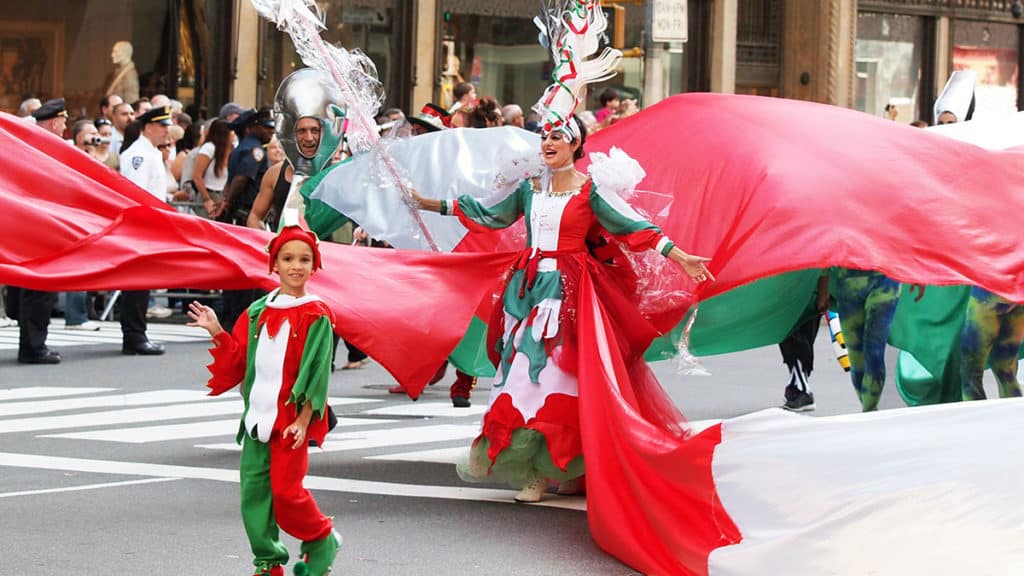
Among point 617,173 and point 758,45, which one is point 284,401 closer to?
point 617,173

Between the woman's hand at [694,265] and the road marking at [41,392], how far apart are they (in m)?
6.18

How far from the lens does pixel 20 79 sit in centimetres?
2242

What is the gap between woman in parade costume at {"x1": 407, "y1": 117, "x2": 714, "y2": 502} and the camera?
8312 mm

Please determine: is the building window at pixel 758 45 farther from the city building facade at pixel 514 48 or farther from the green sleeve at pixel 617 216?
the green sleeve at pixel 617 216

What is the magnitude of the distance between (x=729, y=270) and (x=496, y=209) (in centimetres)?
135

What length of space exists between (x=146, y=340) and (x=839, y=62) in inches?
771

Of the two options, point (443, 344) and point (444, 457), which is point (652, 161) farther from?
point (444, 457)

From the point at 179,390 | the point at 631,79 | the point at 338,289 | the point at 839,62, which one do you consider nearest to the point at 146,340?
the point at 179,390

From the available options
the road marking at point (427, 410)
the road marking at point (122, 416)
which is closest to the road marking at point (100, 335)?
the road marking at point (122, 416)

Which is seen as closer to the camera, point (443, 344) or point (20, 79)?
point (443, 344)

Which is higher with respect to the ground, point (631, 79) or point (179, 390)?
point (631, 79)

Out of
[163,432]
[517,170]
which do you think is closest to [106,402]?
[163,432]

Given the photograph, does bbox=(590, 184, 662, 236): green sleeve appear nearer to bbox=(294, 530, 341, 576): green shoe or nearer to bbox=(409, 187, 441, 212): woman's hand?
bbox=(409, 187, 441, 212): woman's hand

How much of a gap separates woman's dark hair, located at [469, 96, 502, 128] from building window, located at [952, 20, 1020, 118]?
64.3 ft
